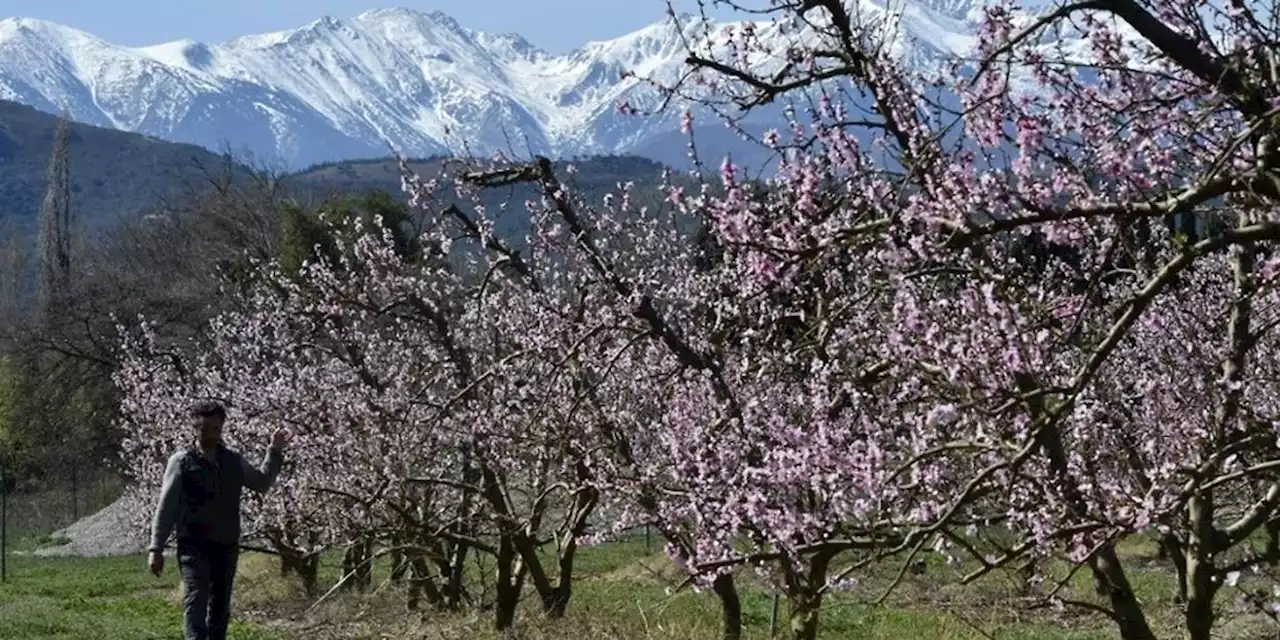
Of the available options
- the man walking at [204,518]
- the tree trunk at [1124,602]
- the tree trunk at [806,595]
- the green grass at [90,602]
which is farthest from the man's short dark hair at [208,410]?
the tree trunk at [1124,602]

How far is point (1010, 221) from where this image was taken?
13.9 feet

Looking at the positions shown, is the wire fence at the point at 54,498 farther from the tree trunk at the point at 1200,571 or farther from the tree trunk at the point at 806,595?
the tree trunk at the point at 1200,571

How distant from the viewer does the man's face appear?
8016mm

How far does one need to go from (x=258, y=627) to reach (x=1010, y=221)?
10.7 meters

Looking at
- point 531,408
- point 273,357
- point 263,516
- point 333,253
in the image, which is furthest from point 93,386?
point 531,408

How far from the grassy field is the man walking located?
254 cm

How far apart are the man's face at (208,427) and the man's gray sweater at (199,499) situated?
0.10 metres

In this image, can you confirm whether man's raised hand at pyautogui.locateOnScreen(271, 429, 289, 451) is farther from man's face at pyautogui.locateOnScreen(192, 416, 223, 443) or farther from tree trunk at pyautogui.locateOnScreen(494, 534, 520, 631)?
tree trunk at pyautogui.locateOnScreen(494, 534, 520, 631)

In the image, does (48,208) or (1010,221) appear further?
(48,208)

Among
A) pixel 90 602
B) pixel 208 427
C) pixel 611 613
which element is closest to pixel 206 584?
pixel 208 427

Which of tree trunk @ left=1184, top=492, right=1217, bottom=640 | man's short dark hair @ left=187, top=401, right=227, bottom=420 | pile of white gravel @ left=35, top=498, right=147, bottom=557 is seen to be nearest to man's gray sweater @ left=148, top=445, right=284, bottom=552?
man's short dark hair @ left=187, top=401, right=227, bottom=420

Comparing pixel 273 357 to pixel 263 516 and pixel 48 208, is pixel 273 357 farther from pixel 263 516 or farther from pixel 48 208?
pixel 48 208

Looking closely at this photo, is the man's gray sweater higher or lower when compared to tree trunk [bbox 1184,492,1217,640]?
higher

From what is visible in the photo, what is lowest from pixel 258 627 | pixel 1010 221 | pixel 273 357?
pixel 258 627
